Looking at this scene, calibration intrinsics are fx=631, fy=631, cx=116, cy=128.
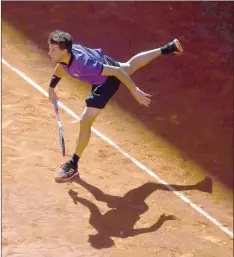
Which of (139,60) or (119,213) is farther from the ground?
(139,60)

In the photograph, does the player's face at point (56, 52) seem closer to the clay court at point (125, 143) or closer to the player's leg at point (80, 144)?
the player's leg at point (80, 144)

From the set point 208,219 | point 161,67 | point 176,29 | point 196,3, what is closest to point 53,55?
point 208,219

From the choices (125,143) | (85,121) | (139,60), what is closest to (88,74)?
(85,121)

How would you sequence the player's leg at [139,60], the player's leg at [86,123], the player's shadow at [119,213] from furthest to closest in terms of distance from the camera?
the player's leg at [139,60]
the player's leg at [86,123]
the player's shadow at [119,213]

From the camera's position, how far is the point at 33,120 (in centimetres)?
843

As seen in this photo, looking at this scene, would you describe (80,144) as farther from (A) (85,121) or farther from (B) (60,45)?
(B) (60,45)

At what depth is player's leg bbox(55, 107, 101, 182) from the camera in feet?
23.2

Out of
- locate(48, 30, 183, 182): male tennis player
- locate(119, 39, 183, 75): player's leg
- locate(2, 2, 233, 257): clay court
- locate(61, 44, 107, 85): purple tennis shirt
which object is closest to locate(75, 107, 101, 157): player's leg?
locate(48, 30, 183, 182): male tennis player

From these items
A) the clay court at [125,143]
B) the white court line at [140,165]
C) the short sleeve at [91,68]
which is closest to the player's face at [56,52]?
the short sleeve at [91,68]

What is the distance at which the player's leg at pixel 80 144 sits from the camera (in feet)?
23.2

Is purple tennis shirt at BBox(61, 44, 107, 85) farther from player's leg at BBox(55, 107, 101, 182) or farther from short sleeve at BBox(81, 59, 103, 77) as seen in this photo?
player's leg at BBox(55, 107, 101, 182)

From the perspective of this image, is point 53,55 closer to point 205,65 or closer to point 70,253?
point 70,253

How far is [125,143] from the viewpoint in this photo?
27.3 feet

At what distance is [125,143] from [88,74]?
5.95 ft
